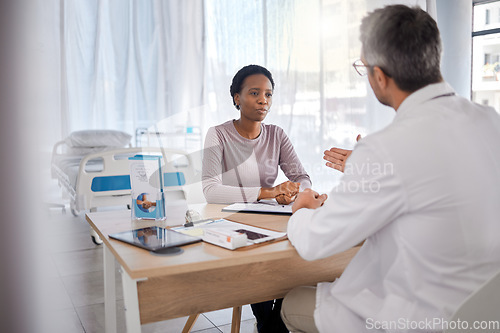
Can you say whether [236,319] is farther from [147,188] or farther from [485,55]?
[485,55]

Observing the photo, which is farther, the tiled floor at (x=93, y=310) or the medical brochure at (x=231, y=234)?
the tiled floor at (x=93, y=310)

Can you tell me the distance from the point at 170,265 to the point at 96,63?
3.84 m

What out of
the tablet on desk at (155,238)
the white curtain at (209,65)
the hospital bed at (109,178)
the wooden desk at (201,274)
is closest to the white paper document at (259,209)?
the wooden desk at (201,274)

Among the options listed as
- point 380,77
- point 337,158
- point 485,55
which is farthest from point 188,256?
point 485,55

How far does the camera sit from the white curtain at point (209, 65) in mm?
4348

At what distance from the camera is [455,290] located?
914 mm

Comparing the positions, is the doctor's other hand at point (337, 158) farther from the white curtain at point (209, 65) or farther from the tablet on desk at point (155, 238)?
the white curtain at point (209, 65)

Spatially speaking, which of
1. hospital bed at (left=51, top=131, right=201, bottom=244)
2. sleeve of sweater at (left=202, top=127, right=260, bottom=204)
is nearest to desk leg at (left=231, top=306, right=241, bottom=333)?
sleeve of sweater at (left=202, top=127, right=260, bottom=204)

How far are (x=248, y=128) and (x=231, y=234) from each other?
1250 millimetres

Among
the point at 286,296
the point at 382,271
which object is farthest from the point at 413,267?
the point at 286,296

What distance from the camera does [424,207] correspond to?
879mm

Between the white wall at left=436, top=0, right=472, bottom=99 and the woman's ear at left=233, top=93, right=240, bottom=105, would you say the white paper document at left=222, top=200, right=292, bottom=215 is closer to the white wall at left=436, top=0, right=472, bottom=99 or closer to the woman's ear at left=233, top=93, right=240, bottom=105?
the woman's ear at left=233, top=93, right=240, bottom=105

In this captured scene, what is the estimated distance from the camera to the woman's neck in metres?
2.29

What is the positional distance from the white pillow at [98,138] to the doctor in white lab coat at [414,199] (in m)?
3.69
